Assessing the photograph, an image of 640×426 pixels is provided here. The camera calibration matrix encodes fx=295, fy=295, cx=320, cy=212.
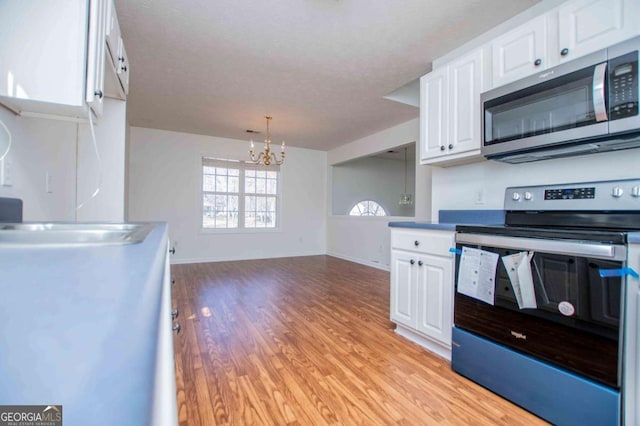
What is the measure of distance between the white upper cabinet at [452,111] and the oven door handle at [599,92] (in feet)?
2.08

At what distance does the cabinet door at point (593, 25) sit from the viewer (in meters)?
1.39

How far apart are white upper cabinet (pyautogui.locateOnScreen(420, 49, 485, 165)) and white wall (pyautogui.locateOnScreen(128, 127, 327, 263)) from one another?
413 cm

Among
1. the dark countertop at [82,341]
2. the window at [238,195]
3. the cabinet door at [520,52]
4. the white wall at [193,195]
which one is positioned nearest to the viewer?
the dark countertop at [82,341]

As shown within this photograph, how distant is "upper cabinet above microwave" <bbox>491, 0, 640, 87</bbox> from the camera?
1411 millimetres

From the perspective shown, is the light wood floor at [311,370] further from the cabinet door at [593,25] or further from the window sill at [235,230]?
the window sill at [235,230]

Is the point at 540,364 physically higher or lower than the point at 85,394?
lower

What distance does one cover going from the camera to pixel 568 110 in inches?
60.6

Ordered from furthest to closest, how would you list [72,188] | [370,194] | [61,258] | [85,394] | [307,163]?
[370,194] → [307,163] → [72,188] → [61,258] → [85,394]

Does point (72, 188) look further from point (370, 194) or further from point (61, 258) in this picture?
point (370, 194)

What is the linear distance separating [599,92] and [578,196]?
0.53 m

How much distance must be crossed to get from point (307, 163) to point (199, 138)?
2220mm

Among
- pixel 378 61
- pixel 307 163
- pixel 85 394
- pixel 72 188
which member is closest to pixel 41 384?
pixel 85 394

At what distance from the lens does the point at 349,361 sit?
186 centimetres

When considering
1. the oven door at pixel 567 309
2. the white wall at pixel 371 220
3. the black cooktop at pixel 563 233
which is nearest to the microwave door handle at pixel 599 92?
the black cooktop at pixel 563 233
